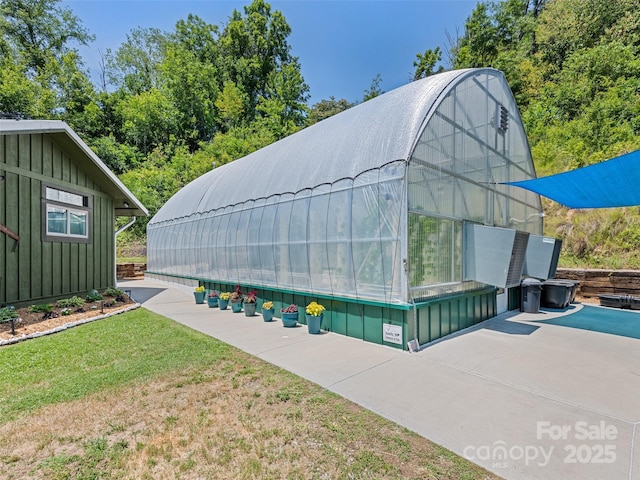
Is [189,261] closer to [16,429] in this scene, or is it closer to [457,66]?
[16,429]

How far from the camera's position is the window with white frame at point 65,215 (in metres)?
7.87

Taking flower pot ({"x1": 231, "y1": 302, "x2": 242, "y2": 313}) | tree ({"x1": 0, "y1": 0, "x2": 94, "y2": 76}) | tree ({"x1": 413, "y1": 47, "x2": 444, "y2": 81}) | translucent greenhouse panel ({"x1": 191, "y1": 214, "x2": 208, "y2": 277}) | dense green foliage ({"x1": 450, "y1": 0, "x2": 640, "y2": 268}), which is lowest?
flower pot ({"x1": 231, "y1": 302, "x2": 242, "y2": 313})

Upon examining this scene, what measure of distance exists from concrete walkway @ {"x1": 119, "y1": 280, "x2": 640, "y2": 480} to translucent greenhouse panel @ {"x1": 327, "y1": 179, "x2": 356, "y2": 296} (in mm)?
1025

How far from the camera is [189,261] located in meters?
11.7

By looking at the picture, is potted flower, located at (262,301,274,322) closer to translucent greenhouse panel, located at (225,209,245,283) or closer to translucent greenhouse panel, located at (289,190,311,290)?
translucent greenhouse panel, located at (289,190,311,290)

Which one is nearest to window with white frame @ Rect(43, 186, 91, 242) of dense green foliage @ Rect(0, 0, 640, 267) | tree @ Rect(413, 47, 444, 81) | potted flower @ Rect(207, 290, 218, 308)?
potted flower @ Rect(207, 290, 218, 308)

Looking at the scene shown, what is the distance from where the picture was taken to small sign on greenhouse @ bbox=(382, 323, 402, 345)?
16.6ft

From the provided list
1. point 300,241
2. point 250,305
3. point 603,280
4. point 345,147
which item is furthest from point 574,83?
point 250,305

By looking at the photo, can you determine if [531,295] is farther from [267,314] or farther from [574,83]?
[574,83]

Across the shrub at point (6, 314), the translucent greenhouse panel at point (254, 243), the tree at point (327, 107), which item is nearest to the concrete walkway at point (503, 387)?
the translucent greenhouse panel at point (254, 243)

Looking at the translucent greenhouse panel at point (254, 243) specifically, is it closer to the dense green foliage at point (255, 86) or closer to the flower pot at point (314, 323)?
the flower pot at point (314, 323)

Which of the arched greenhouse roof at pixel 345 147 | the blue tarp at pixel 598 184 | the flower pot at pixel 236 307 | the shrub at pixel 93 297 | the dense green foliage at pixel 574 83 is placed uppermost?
the dense green foliage at pixel 574 83

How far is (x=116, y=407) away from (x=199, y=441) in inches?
48.1

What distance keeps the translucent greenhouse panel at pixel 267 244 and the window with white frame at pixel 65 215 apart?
538 cm
